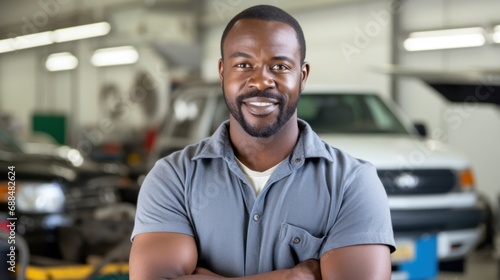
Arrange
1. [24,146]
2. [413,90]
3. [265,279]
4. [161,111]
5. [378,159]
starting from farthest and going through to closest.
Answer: [161,111]
[413,90]
[24,146]
[378,159]
[265,279]

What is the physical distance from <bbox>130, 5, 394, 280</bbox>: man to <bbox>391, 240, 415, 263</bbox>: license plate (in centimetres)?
264

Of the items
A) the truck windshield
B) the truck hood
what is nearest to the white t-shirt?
the truck hood

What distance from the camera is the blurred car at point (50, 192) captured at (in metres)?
4.35

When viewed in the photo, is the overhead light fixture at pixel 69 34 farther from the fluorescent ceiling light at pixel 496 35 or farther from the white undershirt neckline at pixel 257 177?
the white undershirt neckline at pixel 257 177

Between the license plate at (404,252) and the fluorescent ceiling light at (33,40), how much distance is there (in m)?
11.0

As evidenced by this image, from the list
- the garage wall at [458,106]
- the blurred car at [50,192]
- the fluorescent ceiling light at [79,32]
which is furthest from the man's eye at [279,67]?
the fluorescent ceiling light at [79,32]

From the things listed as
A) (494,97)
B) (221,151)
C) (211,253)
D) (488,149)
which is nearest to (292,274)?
(211,253)

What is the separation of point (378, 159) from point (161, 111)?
8060 millimetres

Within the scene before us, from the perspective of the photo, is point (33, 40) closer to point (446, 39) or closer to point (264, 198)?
point (446, 39)

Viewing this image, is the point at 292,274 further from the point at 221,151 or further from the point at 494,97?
the point at 494,97

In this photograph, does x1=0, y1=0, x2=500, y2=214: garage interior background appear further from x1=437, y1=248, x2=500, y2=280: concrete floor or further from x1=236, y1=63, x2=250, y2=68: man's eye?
x1=236, y1=63, x2=250, y2=68: man's eye

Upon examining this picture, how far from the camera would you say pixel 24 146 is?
5820 mm

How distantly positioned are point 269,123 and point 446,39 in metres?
8.70

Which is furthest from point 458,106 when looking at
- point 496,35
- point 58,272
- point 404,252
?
point 58,272
